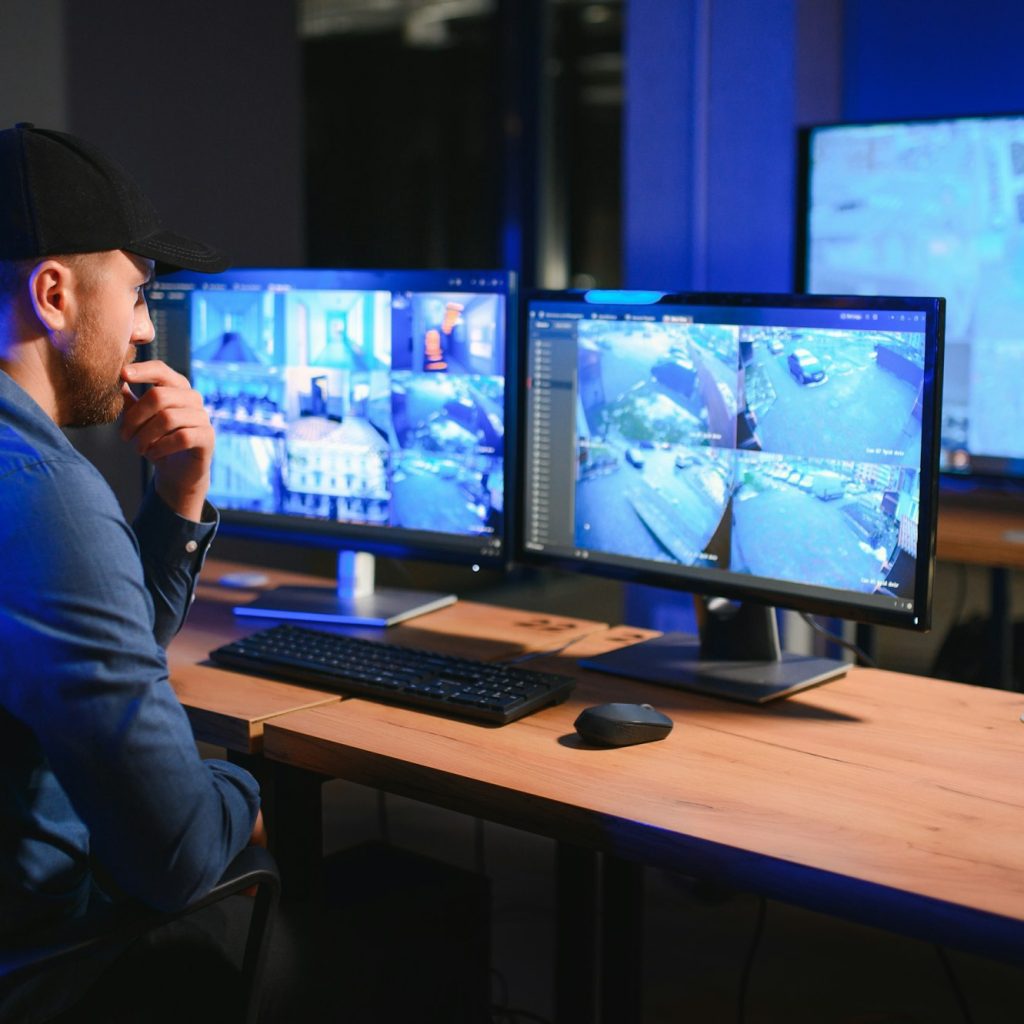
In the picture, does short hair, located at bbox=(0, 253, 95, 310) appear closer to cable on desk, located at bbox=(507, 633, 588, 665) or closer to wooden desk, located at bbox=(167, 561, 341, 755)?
wooden desk, located at bbox=(167, 561, 341, 755)

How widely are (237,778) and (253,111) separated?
254cm

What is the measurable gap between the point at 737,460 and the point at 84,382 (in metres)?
0.86

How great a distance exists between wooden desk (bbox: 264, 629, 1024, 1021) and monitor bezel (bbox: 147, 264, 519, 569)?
0.31 meters

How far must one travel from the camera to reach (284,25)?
367 cm

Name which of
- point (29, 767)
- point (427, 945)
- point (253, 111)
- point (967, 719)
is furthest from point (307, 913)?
point (253, 111)

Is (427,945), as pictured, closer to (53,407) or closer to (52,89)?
(53,407)

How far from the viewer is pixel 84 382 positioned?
144cm

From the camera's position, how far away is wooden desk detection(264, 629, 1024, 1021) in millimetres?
1255

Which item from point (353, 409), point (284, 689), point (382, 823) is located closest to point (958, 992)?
point (382, 823)

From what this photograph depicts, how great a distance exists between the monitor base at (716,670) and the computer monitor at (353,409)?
26cm

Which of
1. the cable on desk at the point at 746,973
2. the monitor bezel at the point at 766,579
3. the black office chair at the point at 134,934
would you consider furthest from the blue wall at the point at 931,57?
the black office chair at the point at 134,934

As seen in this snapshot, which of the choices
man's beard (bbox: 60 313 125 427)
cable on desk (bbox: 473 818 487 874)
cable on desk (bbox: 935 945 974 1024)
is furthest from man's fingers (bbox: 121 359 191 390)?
cable on desk (bbox: 935 945 974 1024)

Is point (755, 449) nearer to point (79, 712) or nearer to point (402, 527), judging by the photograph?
point (402, 527)

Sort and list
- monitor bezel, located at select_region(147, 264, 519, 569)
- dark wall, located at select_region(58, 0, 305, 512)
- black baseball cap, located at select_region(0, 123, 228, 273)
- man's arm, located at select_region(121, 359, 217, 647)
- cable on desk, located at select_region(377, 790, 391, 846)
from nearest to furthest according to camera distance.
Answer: black baseball cap, located at select_region(0, 123, 228, 273)
man's arm, located at select_region(121, 359, 217, 647)
monitor bezel, located at select_region(147, 264, 519, 569)
cable on desk, located at select_region(377, 790, 391, 846)
dark wall, located at select_region(58, 0, 305, 512)
